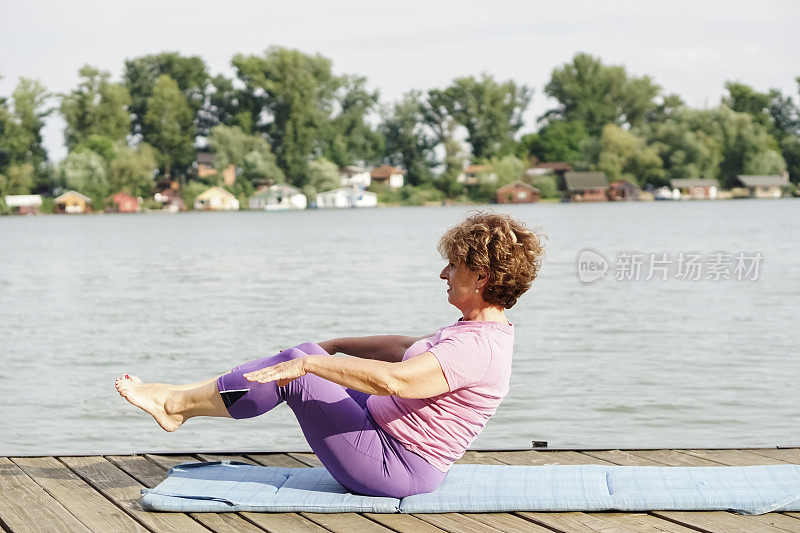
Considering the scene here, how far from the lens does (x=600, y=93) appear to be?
99188mm

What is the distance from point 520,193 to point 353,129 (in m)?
17.0

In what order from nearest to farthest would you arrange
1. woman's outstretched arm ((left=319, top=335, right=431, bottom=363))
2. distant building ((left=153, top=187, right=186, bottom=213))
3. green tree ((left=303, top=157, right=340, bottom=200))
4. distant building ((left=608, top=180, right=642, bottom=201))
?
woman's outstretched arm ((left=319, top=335, right=431, bottom=363)), green tree ((left=303, top=157, right=340, bottom=200)), distant building ((left=608, top=180, right=642, bottom=201)), distant building ((left=153, top=187, right=186, bottom=213))

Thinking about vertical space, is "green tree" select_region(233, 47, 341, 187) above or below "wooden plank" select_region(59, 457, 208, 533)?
above

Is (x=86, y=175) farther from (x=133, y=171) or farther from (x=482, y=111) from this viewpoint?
(x=482, y=111)

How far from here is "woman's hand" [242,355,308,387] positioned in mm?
3078

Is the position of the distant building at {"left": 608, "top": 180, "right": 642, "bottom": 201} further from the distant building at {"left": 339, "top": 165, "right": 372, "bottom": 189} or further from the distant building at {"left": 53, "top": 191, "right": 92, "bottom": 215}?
the distant building at {"left": 53, "top": 191, "right": 92, "bottom": 215}

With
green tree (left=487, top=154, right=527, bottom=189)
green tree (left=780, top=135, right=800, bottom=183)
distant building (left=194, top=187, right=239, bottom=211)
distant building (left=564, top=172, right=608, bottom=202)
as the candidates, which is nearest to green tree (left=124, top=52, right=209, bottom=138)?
distant building (left=194, top=187, right=239, bottom=211)

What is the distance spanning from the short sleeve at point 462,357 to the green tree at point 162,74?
9208cm

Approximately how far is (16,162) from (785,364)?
7992 centimetres

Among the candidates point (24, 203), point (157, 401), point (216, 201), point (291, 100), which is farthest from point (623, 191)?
point (157, 401)

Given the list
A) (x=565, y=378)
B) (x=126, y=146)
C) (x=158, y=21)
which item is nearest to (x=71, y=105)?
(x=126, y=146)

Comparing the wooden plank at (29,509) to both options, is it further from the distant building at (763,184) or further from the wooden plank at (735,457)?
the distant building at (763,184)

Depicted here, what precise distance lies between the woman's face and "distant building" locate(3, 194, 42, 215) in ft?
279

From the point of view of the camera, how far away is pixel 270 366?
3.25 metres
